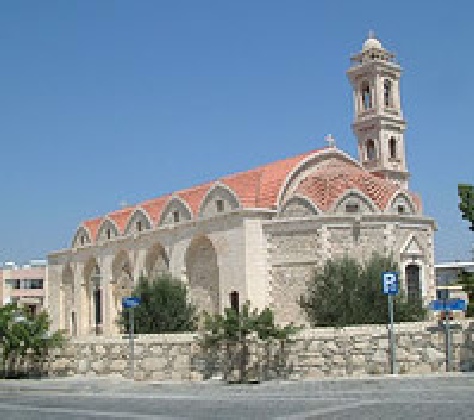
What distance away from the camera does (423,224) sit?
31.8 m

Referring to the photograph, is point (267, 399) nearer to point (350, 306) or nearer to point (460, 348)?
point (460, 348)

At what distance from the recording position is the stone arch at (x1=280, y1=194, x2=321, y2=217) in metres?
30.7

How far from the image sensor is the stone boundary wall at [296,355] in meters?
17.0

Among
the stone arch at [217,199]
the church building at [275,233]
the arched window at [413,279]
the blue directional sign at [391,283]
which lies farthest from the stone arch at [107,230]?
the blue directional sign at [391,283]

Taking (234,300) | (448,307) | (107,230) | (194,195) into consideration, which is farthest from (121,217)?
(448,307)

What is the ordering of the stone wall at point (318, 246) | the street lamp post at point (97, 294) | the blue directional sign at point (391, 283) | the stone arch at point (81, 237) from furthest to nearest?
the stone arch at point (81, 237) → the street lamp post at point (97, 294) → the stone wall at point (318, 246) → the blue directional sign at point (391, 283)

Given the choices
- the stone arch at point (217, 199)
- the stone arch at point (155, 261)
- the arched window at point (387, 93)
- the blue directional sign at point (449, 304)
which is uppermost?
the arched window at point (387, 93)

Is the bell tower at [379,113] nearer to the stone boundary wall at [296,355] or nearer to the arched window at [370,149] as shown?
the arched window at [370,149]

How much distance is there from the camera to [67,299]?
46.6m

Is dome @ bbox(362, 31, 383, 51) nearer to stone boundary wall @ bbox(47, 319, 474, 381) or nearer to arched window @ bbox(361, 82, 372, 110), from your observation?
arched window @ bbox(361, 82, 372, 110)

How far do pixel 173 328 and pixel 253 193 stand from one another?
7761 millimetres

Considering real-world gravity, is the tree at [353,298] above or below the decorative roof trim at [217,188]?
below

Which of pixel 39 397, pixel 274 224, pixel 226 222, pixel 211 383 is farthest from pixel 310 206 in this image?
pixel 39 397

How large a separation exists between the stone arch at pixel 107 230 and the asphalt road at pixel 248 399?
23.4m
